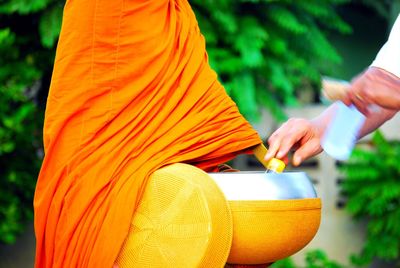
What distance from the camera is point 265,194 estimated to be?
2.43 meters

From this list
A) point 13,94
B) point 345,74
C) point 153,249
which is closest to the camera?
point 153,249

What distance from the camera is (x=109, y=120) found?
250cm

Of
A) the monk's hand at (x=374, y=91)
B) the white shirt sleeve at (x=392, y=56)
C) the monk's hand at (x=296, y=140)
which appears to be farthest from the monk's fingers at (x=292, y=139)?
the monk's hand at (x=374, y=91)

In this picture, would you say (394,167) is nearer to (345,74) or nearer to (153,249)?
(345,74)

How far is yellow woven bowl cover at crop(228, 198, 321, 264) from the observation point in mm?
2404

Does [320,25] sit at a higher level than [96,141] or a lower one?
lower

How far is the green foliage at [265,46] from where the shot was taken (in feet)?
15.8

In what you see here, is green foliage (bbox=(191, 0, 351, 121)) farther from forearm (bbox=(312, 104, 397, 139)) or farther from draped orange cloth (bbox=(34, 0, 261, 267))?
draped orange cloth (bbox=(34, 0, 261, 267))

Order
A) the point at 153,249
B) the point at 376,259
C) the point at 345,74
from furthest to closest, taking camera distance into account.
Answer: the point at 345,74
the point at 376,259
the point at 153,249

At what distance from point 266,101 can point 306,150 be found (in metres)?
2.39

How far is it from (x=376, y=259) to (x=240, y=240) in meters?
3.37

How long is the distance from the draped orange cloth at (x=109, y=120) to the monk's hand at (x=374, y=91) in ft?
2.13

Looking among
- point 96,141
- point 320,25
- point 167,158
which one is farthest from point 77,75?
point 320,25

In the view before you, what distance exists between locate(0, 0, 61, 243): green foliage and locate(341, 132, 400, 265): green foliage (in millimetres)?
1957
